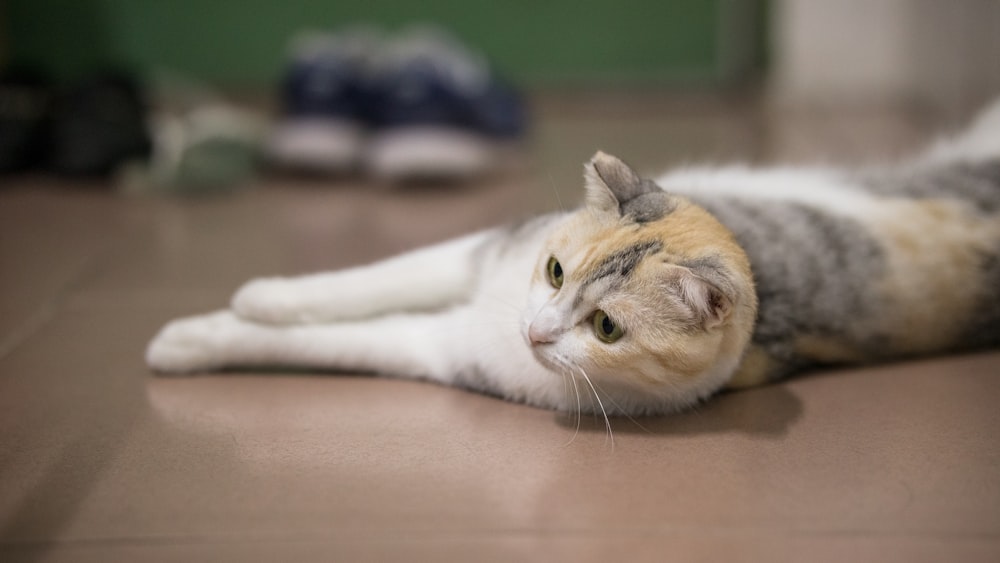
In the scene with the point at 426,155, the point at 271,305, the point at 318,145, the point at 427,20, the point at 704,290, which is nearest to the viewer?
the point at 704,290

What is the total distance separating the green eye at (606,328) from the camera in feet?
3.83

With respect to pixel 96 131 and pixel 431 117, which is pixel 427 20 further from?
pixel 96 131

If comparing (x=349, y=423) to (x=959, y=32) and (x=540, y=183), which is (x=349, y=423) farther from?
(x=959, y=32)

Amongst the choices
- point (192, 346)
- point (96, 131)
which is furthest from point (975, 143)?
point (96, 131)

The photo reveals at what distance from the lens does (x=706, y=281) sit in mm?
1113

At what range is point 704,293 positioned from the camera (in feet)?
3.67

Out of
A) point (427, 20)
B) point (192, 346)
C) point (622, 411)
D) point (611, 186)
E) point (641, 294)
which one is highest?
point (427, 20)

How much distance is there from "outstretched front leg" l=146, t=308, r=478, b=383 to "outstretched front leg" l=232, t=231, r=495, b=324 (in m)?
0.02

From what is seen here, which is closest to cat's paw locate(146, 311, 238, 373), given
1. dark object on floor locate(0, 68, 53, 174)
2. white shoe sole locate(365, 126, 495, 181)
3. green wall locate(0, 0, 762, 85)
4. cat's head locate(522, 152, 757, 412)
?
cat's head locate(522, 152, 757, 412)

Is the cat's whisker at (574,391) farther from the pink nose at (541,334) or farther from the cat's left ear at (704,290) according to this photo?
the cat's left ear at (704,290)

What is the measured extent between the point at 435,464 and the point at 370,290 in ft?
1.18

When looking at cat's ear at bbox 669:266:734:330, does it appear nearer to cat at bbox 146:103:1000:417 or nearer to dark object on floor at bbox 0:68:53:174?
cat at bbox 146:103:1000:417

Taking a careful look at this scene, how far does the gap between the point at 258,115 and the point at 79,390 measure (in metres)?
2.07

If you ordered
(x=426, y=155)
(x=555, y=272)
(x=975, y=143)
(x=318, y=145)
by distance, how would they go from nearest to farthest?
(x=555, y=272), (x=975, y=143), (x=426, y=155), (x=318, y=145)
